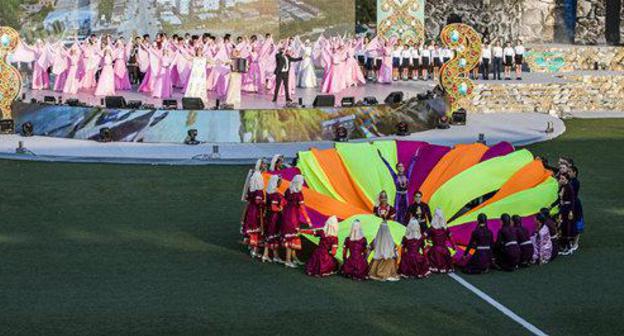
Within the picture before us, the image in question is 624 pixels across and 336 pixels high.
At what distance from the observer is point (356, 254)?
21844 mm

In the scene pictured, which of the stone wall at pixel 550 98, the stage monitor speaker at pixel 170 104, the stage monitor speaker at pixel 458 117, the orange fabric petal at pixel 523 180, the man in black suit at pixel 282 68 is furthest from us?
the stone wall at pixel 550 98

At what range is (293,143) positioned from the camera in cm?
3847

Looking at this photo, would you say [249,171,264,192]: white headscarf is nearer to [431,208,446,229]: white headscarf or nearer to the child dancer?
the child dancer

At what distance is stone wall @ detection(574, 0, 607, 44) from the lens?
6881 cm

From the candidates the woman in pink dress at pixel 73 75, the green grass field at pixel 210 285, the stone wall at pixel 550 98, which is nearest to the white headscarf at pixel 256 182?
the green grass field at pixel 210 285

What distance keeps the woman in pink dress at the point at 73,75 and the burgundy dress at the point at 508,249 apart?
1039 inches

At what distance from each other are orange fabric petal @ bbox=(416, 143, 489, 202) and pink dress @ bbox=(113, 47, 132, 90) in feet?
69.7

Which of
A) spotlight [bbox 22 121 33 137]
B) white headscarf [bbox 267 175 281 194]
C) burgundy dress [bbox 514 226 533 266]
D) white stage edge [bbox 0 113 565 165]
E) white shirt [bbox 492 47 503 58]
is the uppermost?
white shirt [bbox 492 47 503 58]

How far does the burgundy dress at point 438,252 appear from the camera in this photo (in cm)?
2228

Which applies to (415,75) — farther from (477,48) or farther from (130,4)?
(130,4)

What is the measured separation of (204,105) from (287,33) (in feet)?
84.2

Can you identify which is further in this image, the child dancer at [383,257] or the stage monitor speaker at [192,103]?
the stage monitor speaker at [192,103]

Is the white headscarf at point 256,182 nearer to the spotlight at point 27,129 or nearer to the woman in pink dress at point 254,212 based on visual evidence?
the woman in pink dress at point 254,212

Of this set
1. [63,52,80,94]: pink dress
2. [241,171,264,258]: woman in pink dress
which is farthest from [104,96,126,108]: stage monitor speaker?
[241,171,264,258]: woman in pink dress
